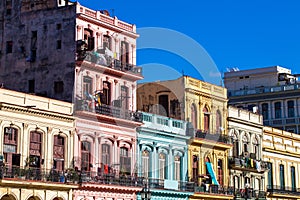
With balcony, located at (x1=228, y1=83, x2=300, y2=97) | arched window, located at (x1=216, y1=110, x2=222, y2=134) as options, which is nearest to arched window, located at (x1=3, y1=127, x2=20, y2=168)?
arched window, located at (x1=216, y1=110, x2=222, y2=134)

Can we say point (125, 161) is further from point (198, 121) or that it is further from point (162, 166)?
point (198, 121)

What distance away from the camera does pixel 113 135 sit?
46188 millimetres

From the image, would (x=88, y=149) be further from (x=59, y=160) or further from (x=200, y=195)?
(x=200, y=195)

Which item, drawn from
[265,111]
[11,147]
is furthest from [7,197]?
[265,111]

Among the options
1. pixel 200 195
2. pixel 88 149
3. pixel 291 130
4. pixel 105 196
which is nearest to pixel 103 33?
pixel 88 149

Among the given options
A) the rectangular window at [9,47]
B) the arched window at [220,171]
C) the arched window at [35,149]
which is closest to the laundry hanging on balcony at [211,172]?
the arched window at [220,171]

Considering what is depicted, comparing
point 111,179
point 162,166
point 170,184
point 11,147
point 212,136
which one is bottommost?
point 170,184

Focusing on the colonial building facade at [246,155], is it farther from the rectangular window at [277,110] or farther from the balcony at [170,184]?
the rectangular window at [277,110]

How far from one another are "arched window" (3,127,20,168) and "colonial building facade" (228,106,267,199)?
79.8ft

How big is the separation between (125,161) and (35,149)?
860cm

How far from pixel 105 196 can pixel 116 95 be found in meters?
7.52

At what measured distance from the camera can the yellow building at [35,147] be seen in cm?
3816

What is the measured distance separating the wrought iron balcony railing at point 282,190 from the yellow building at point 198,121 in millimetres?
7979

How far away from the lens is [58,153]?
42000 mm
